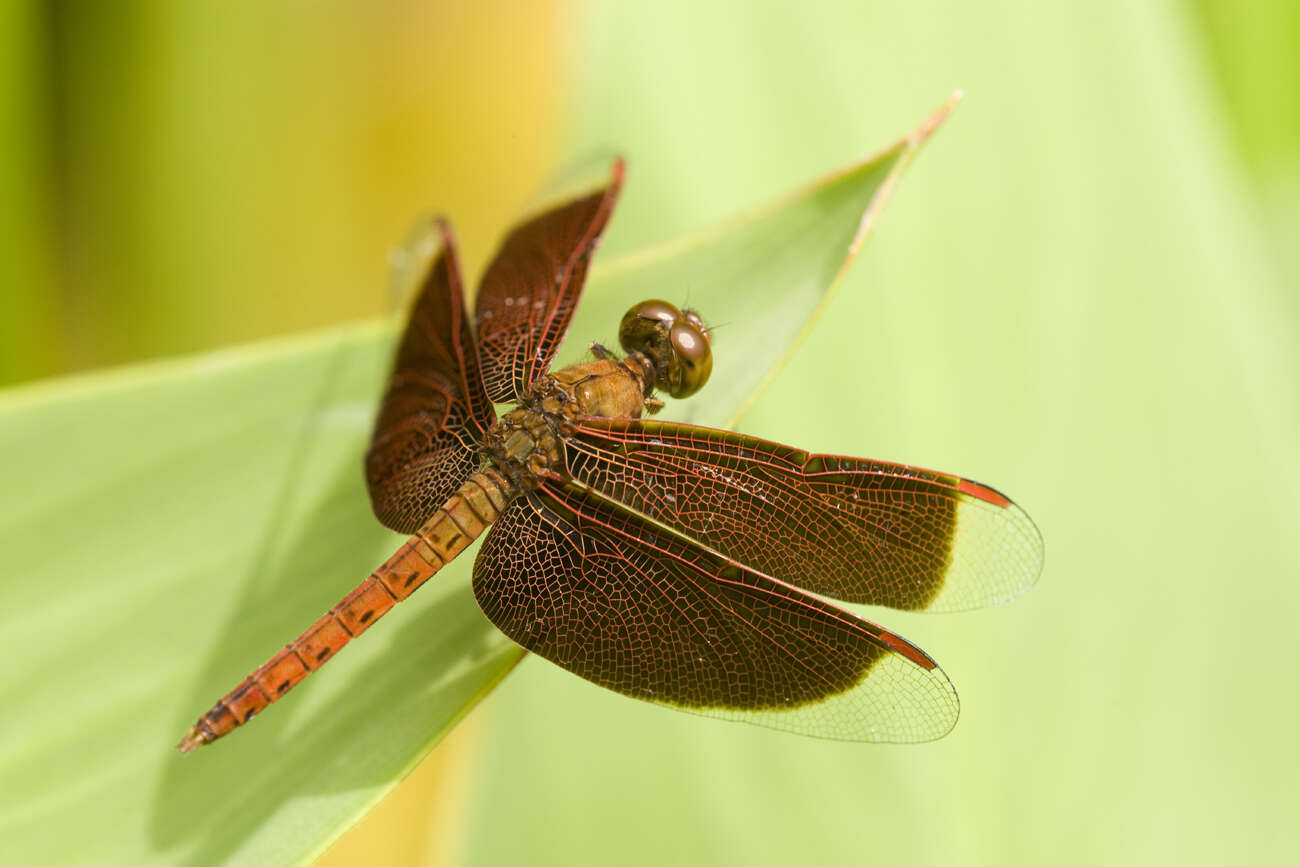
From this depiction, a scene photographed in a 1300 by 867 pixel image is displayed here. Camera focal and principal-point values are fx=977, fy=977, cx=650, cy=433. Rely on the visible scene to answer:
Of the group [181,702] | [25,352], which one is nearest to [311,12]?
[25,352]

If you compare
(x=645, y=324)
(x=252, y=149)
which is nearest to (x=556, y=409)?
(x=645, y=324)

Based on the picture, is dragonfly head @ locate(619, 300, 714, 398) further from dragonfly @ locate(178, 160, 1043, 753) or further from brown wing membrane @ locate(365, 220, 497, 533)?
brown wing membrane @ locate(365, 220, 497, 533)

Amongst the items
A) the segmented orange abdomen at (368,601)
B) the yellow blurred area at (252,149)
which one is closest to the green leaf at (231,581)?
the segmented orange abdomen at (368,601)

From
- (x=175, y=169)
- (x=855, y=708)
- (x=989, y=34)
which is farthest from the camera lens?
(x=175, y=169)

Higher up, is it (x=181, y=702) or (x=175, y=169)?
(x=175, y=169)

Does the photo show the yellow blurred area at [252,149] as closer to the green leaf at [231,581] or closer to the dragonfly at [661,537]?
the dragonfly at [661,537]

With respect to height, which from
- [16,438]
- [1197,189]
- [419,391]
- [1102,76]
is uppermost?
[16,438]

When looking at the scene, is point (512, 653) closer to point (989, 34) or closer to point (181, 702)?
point (181, 702)
